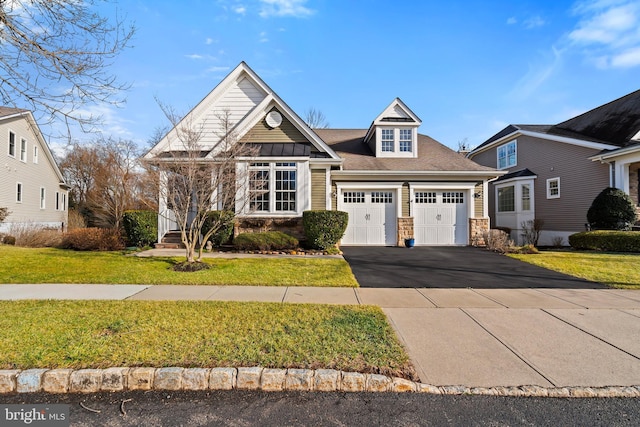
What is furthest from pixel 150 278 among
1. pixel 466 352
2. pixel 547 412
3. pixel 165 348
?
pixel 547 412

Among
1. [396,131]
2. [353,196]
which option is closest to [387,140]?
[396,131]

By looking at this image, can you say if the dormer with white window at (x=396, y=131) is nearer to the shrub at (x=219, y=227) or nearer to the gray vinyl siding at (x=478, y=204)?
the gray vinyl siding at (x=478, y=204)

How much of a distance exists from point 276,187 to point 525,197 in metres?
14.4

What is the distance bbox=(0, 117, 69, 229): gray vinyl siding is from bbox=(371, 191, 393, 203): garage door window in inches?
799

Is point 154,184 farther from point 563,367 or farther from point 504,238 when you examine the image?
point 504,238

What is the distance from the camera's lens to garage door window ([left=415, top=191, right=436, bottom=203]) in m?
14.8

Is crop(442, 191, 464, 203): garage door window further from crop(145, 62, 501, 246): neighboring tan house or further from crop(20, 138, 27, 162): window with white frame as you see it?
crop(20, 138, 27, 162): window with white frame

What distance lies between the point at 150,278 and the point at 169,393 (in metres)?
4.93

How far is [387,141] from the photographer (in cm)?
1616

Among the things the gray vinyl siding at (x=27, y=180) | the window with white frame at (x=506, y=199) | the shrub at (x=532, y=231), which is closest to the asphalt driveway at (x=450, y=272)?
the shrub at (x=532, y=231)

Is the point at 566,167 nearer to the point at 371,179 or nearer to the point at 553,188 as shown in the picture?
the point at 553,188

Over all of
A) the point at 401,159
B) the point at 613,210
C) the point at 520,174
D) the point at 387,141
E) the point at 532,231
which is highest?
the point at 387,141

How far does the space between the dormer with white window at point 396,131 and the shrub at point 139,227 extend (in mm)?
10989

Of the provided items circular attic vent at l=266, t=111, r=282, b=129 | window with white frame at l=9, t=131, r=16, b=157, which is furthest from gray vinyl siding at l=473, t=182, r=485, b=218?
window with white frame at l=9, t=131, r=16, b=157
